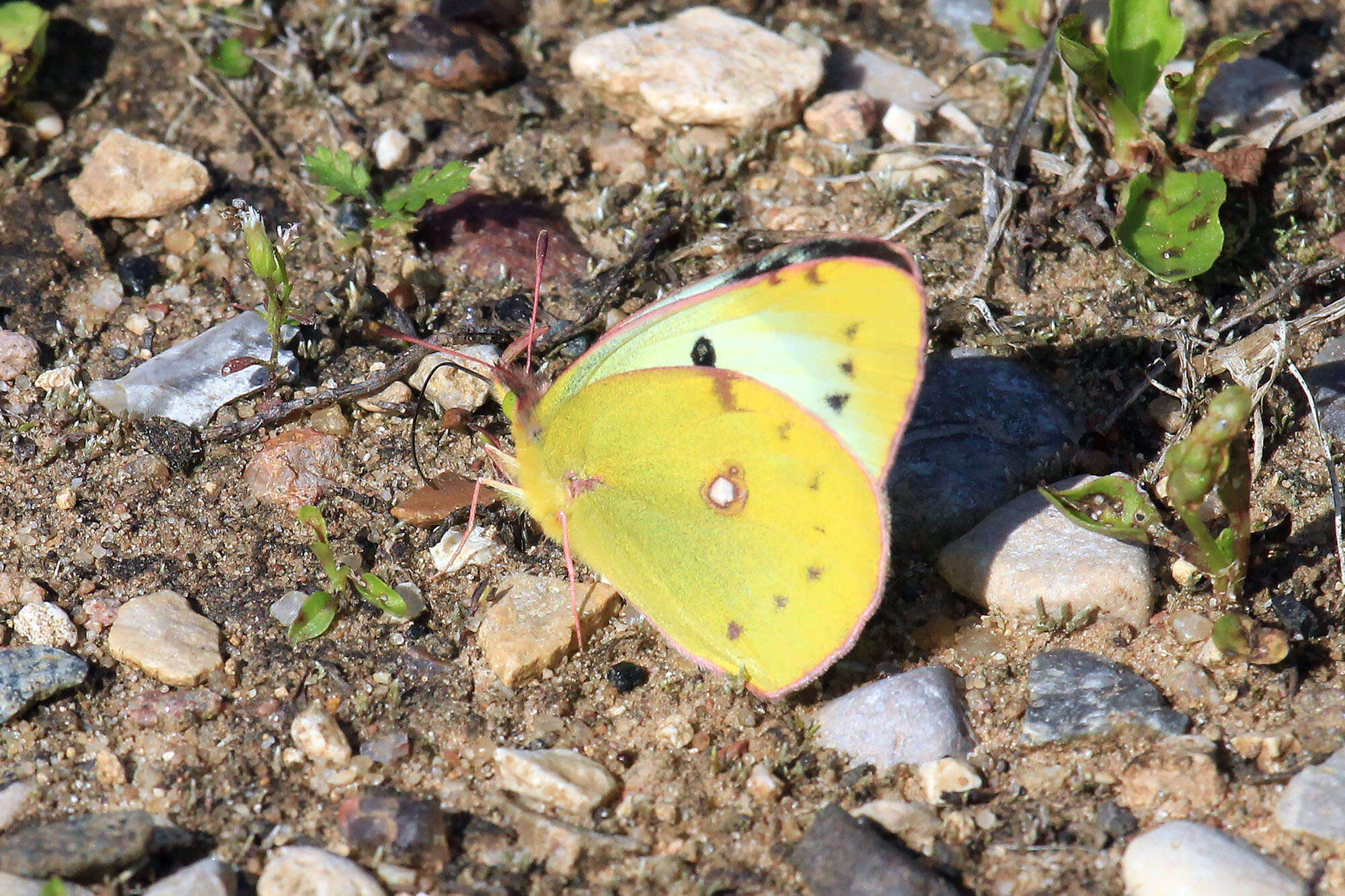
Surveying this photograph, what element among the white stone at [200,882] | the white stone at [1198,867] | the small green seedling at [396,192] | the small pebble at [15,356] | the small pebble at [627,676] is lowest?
the small pebble at [627,676]

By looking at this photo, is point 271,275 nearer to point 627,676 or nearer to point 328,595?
point 328,595

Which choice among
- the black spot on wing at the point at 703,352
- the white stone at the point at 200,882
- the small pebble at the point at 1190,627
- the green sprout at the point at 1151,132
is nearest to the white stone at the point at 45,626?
the white stone at the point at 200,882

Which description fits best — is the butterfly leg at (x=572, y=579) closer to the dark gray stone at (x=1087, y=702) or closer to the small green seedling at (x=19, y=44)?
the dark gray stone at (x=1087, y=702)

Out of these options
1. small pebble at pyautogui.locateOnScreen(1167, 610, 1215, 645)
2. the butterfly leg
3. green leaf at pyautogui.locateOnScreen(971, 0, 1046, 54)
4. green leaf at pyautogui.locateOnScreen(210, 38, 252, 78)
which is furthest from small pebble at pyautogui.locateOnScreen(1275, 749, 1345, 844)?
green leaf at pyautogui.locateOnScreen(210, 38, 252, 78)

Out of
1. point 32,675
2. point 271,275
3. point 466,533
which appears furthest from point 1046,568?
point 32,675

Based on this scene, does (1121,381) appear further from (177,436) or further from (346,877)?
(177,436)

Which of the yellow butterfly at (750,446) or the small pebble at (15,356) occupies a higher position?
the yellow butterfly at (750,446)
